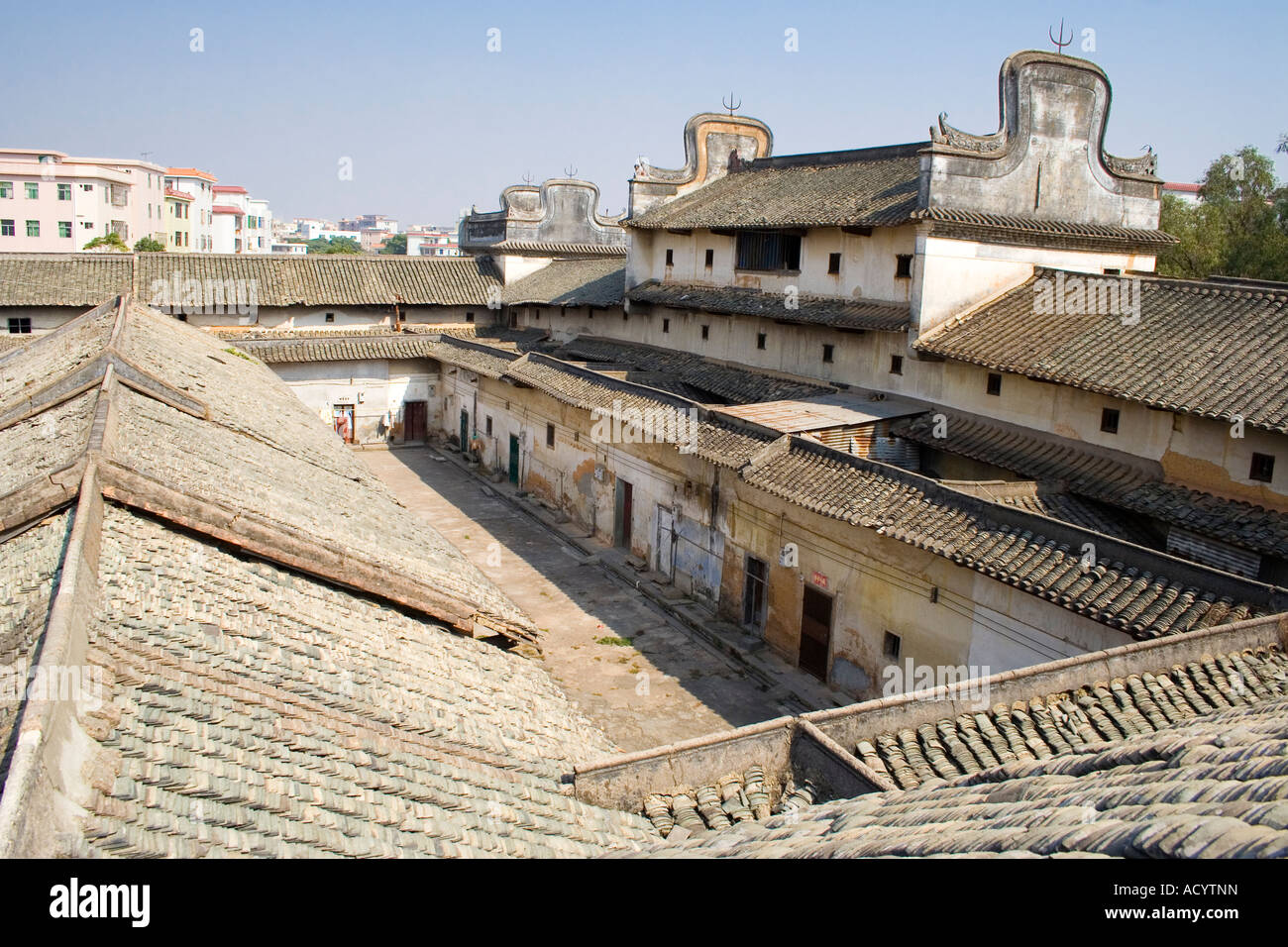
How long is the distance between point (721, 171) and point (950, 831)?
2939 cm

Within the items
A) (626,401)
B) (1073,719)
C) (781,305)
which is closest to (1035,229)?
(781,305)

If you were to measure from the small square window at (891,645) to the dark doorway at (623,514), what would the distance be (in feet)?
30.0

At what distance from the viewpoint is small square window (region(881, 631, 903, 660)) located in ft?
52.2

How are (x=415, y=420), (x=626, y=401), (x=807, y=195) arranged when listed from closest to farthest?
(x=626, y=401) < (x=807, y=195) < (x=415, y=420)

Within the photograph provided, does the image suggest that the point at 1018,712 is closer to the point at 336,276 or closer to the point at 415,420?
the point at 415,420

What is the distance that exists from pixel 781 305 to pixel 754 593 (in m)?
8.57

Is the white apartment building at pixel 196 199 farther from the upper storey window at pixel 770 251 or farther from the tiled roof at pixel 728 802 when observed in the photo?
the tiled roof at pixel 728 802

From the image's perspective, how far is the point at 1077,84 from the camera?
2178 centimetres

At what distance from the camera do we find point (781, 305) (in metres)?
24.7

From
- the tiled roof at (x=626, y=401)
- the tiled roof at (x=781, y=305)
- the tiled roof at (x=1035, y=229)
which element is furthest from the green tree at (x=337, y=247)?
the tiled roof at (x=1035, y=229)

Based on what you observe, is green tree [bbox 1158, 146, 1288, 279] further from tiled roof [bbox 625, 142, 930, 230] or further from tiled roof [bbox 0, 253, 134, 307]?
tiled roof [bbox 0, 253, 134, 307]
